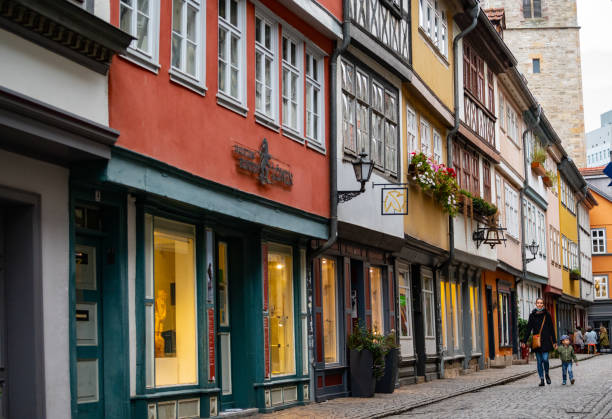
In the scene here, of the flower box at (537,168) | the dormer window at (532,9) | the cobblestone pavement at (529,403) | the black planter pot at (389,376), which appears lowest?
the cobblestone pavement at (529,403)

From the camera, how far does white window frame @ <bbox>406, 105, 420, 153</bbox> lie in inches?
895

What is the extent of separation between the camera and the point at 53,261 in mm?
10141

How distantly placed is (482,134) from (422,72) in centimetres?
774

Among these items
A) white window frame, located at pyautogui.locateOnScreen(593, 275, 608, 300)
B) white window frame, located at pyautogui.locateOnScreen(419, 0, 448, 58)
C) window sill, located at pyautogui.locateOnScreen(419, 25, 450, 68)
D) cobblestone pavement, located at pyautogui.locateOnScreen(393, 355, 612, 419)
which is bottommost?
cobblestone pavement, located at pyautogui.locateOnScreen(393, 355, 612, 419)

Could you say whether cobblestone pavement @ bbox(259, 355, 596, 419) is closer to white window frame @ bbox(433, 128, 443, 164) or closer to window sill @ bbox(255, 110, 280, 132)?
window sill @ bbox(255, 110, 280, 132)

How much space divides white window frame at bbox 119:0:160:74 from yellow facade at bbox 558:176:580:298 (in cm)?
4137

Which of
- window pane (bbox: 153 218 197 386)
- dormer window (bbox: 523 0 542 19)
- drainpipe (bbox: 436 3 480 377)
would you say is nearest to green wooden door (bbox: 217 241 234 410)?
window pane (bbox: 153 218 197 386)

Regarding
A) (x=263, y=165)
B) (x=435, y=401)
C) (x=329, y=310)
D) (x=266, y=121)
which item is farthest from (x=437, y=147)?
(x=263, y=165)

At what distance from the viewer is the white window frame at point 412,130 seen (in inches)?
895

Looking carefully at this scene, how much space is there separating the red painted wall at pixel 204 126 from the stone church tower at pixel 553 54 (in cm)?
5064

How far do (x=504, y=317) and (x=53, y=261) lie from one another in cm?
2761

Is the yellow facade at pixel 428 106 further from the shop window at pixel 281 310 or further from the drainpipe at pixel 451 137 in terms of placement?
the shop window at pixel 281 310

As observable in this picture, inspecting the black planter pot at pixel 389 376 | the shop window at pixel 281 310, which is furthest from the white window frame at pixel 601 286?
the shop window at pixel 281 310

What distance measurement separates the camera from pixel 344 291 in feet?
62.4
